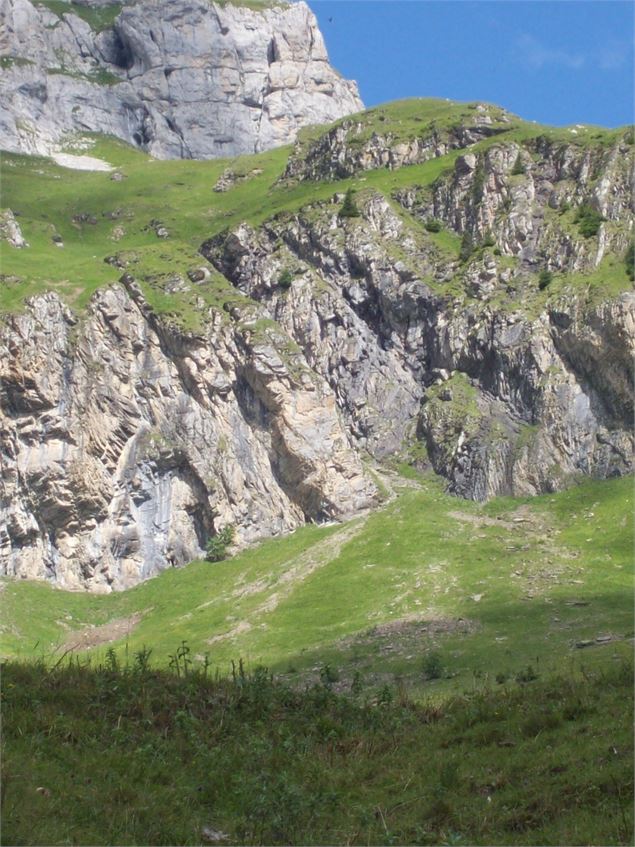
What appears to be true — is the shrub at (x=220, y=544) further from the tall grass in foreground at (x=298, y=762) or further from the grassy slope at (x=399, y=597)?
the tall grass in foreground at (x=298, y=762)

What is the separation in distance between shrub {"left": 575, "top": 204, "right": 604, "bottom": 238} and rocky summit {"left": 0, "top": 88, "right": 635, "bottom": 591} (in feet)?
1.05

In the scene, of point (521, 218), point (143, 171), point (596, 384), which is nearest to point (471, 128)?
point (521, 218)

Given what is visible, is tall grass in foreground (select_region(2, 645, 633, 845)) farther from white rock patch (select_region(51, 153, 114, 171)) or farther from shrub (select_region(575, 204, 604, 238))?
white rock patch (select_region(51, 153, 114, 171))

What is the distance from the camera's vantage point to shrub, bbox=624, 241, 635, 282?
90.2m

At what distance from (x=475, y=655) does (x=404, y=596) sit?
706 inches

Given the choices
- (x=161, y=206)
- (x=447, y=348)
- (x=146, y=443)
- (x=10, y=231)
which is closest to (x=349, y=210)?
(x=447, y=348)

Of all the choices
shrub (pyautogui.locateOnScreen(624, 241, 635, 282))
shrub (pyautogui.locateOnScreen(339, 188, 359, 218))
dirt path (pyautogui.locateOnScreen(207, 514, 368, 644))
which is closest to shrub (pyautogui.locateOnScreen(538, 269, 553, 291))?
shrub (pyautogui.locateOnScreen(624, 241, 635, 282))

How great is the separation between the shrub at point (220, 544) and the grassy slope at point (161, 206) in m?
19.6

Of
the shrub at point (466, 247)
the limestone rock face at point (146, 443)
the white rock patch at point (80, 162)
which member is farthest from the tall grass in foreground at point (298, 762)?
the white rock patch at point (80, 162)

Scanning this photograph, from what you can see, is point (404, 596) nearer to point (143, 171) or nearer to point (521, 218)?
point (521, 218)

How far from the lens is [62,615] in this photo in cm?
7906

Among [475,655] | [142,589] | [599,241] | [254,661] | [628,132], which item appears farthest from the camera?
[628,132]

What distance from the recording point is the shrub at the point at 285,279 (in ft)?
349

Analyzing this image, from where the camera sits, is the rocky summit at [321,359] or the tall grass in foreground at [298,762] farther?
the rocky summit at [321,359]
